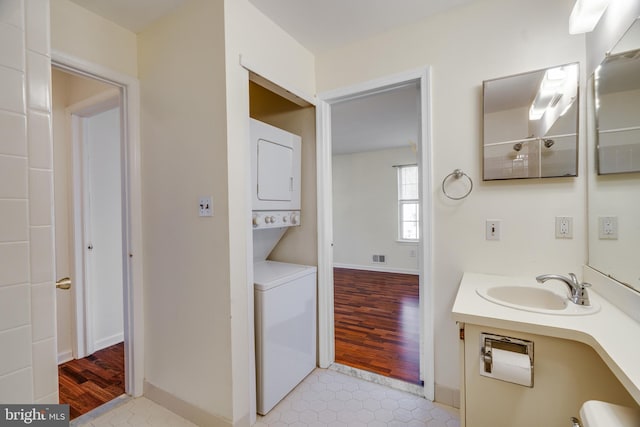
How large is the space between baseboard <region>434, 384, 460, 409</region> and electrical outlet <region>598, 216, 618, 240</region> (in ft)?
3.75

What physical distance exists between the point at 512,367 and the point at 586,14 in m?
1.48

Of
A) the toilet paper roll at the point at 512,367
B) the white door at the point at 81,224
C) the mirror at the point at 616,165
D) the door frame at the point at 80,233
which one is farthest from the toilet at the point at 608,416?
the door frame at the point at 80,233

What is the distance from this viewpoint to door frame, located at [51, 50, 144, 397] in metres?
1.83

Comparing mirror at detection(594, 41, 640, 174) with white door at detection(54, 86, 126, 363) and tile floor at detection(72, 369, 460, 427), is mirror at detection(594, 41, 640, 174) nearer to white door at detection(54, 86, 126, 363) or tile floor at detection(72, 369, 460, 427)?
tile floor at detection(72, 369, 460, 427)

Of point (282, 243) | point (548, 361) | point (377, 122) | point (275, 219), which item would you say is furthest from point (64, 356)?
point (377, 122)

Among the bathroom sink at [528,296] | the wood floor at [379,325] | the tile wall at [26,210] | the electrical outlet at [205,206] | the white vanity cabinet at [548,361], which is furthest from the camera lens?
the wood floor at [379,325]

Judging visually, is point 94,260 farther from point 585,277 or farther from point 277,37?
point 585,277

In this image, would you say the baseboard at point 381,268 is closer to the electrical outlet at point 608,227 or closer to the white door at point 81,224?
the electrical outlet at point 608,227

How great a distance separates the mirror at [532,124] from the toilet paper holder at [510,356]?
35.1 inches

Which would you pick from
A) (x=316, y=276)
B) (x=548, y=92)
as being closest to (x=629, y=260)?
(x=548, y=92)

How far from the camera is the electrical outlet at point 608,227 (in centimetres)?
122

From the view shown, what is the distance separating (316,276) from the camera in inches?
84.6

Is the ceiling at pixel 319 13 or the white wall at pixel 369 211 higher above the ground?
the ceiling at pixel 319 13

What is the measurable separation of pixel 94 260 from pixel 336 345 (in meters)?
2.17
